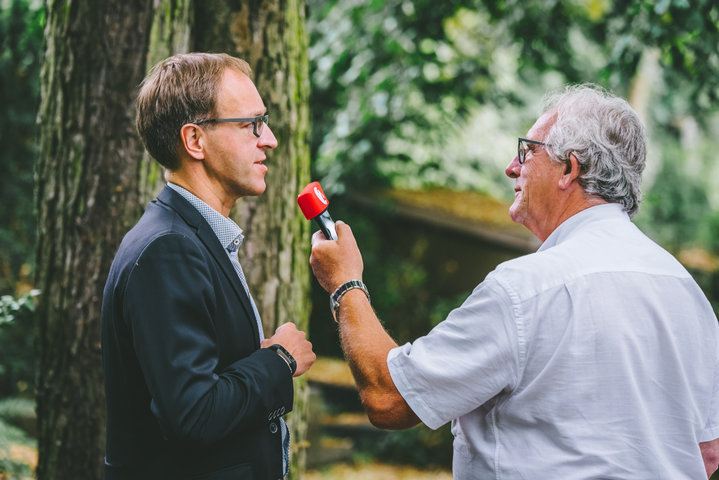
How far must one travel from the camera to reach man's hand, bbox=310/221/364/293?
2156 millimetres

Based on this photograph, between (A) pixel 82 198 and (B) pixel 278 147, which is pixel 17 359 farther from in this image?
(B) pixel 278 147

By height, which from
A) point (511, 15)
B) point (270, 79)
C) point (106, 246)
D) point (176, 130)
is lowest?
point (106, 246)

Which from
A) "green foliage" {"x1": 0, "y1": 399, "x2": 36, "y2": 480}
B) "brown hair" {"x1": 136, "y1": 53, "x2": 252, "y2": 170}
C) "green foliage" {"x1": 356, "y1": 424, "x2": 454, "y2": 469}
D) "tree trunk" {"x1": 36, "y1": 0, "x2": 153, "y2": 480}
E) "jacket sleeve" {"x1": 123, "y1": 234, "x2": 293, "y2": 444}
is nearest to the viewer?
"jacket sleeve" {"x1": 123, "y1": 234, "x2": 293, "y2": 444}

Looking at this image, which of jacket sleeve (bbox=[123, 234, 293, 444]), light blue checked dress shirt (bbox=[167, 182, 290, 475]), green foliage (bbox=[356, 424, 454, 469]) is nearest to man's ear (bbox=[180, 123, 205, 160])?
light blue checked dress shirt (bbox=[167, 182, 290, 475])

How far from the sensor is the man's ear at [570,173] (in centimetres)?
205

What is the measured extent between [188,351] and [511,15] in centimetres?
574

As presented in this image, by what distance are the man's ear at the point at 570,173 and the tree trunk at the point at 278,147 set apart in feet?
4.03

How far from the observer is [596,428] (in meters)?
1.77

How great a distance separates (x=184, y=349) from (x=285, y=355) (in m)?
0.36

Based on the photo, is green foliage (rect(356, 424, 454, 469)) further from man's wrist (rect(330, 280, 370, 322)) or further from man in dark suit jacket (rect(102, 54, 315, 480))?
man in dark suit jacket (rect(102, 54, 315, 480))

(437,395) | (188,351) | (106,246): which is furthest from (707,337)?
(106,246)

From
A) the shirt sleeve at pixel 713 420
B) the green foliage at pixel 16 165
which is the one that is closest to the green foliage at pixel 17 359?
the green foliage at pixel 16 165

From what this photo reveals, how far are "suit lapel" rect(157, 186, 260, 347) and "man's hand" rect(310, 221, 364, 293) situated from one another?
0.36 meters

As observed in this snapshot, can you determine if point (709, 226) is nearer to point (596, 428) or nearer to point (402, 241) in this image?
point (402, 241)
